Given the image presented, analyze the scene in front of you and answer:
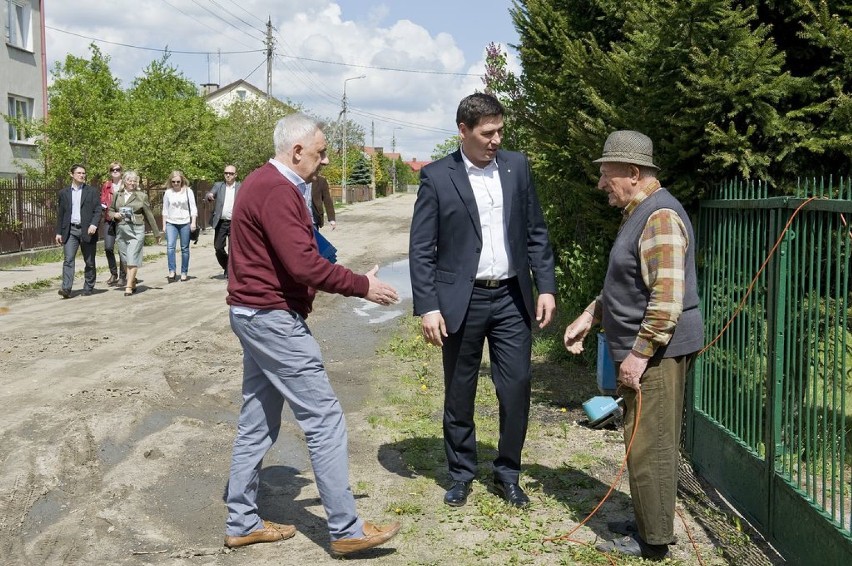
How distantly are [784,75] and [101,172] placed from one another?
2236 cm

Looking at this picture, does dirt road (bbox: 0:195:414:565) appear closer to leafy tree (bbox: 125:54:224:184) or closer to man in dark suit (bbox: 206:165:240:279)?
man in dark suit (bbox: 206:165:240:279)

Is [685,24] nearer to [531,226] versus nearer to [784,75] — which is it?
[784,75]

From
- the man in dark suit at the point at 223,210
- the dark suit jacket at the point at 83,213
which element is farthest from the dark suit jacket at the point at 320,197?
the dark suit jacket at the point at 83,213

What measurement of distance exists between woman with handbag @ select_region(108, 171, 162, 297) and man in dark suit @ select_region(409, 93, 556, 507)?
9.70 metres

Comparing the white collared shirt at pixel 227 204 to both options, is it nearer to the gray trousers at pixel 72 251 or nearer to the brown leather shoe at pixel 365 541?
the gray trousers at pixel 72 251

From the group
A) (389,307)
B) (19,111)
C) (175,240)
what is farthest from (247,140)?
(389,307)

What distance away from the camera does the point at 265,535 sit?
466 cm

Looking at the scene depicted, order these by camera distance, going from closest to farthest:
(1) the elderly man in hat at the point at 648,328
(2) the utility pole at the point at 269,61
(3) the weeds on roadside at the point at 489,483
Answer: (1) the elderly man in hat at the point at 648,328 → (3) the weeds on roadside at the point at 489,483 → (2) the utility pole at the point at 269,61

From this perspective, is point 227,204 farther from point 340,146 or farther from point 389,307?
point 340,146

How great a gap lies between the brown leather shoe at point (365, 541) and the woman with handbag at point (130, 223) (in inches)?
401

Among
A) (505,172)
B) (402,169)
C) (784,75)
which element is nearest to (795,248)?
(784,75)

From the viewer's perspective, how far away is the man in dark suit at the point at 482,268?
5.00m

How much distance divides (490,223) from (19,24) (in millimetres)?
28727

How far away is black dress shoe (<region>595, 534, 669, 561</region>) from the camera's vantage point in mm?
4406
